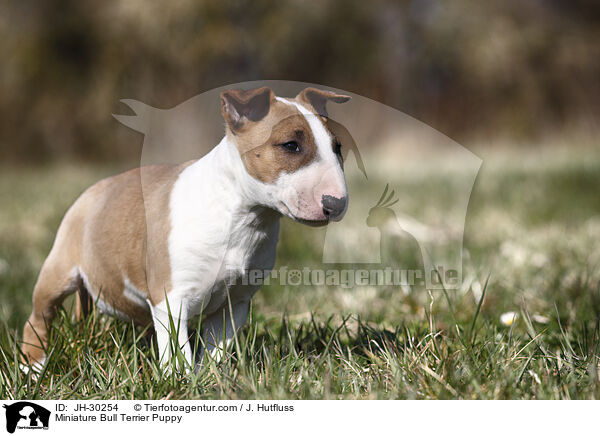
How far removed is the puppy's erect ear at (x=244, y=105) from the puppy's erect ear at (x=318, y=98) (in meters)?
0.14

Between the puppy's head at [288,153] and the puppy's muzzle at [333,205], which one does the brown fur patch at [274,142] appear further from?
the puppy's muzzle at [333,205]

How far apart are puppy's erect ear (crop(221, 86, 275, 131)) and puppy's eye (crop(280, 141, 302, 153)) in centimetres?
16

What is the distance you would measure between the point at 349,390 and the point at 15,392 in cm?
108

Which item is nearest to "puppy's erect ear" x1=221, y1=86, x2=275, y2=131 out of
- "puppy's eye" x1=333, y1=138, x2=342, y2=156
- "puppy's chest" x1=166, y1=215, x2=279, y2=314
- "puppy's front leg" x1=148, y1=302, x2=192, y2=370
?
"puppy's eye" x1=333, y1=138, x2=342, y2=156

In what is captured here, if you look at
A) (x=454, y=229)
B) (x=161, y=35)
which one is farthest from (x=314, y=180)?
(x=161, y=35)

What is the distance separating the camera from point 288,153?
1.87 meters

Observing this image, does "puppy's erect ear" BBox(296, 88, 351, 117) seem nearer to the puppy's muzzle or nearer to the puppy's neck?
the puppy's neck

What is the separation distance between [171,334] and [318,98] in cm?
94
